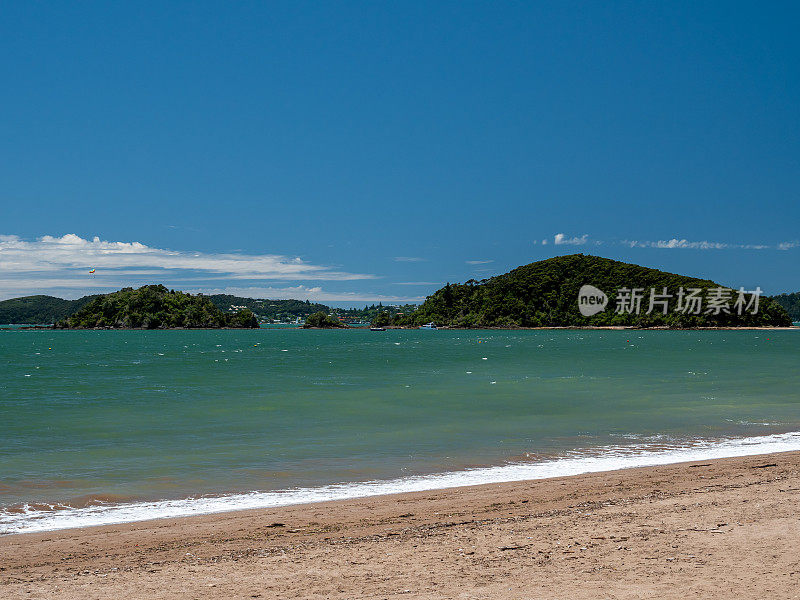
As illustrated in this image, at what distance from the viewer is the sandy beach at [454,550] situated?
5969 millimetres

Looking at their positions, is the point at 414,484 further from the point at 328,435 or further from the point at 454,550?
the point at 328,435

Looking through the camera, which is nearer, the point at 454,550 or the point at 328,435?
the point at 454,550

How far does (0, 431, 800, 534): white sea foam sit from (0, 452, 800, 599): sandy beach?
0.67m

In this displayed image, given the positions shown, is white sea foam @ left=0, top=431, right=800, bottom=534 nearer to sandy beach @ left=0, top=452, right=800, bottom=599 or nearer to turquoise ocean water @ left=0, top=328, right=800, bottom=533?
turquoise ocean water @ left=0, top=328, right=800, bottom=533

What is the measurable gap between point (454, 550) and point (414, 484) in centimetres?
478

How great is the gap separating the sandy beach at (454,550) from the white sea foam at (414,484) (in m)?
0.67

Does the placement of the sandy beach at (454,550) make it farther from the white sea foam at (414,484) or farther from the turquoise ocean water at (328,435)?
the turquoise ocean water at (328,435)

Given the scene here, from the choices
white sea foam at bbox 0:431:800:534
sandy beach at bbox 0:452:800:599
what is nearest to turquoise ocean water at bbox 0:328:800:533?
white sea foam at bbox 0:431:800:534

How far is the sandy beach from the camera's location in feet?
19.6

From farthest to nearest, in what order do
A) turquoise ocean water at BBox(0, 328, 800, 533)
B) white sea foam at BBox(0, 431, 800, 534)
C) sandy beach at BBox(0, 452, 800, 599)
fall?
turquoise ocean water at BBox(0, 328, 800, 533), white sea foam at BBox(0, 431, 800, 534), sandy beach at BBox(0, 452, 800, 599)

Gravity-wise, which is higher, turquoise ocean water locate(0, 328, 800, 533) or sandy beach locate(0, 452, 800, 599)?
sandy beach locate(0, 452, 800, 599)

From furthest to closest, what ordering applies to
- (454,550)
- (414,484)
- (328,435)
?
(328,435) → (414,484) → (454,550)

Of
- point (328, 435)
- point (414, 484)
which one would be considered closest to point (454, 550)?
point (414, 484)

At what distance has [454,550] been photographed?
7121mm
